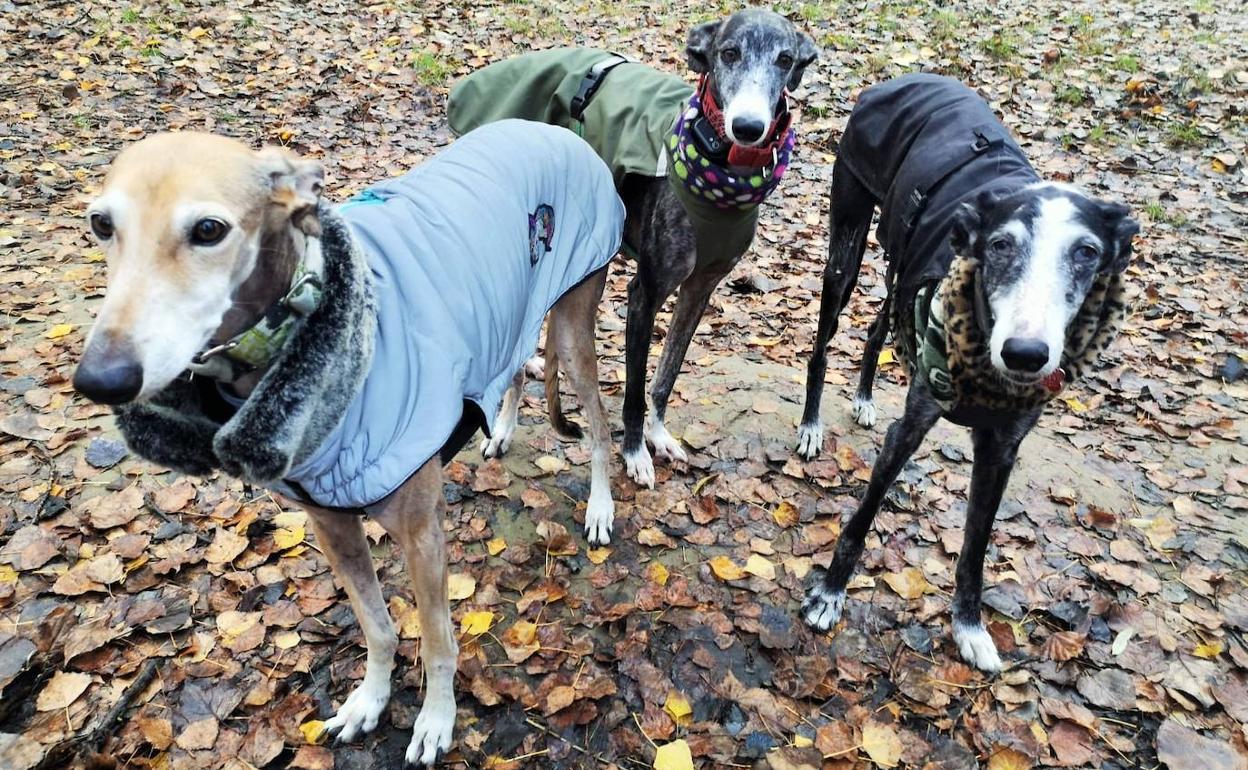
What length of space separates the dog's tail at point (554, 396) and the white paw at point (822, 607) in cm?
156

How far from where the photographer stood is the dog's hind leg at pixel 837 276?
4.43 meters

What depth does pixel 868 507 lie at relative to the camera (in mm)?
3299

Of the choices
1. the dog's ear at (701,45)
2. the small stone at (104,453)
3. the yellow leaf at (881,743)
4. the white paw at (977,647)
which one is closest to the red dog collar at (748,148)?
the dog's ear at (701,45)

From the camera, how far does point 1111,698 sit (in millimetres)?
3010

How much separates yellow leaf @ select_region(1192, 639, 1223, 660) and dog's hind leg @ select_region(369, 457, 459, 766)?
318 cm

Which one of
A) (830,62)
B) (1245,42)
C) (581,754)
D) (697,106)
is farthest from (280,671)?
(1245,42)

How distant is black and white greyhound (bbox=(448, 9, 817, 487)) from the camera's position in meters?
3.59

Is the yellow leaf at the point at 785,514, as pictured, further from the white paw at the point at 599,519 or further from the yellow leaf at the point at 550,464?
the yellow leaf at the point at 550,464

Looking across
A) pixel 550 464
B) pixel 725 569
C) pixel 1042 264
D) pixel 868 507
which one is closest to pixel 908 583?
pixel 868 507

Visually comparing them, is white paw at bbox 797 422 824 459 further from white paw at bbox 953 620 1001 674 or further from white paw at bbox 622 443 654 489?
white paw at bbox 953 620 1001 674

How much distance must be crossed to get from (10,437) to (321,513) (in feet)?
8.52

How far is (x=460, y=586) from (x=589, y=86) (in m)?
3.00

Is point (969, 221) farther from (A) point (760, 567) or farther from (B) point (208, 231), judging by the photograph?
(B) point (208, 231)

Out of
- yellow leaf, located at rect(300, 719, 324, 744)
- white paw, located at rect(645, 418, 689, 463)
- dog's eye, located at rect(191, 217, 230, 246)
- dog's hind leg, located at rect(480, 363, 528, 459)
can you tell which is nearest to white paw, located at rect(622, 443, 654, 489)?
white paw, located at rect(645, 418, 689, 463)
